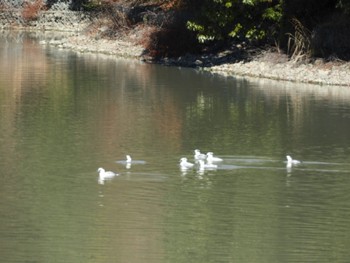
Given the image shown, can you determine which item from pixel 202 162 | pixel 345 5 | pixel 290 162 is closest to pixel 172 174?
pixel 202 162

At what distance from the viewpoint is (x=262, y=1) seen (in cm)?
4250

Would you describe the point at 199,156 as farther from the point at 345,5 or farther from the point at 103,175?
the point at 345,5

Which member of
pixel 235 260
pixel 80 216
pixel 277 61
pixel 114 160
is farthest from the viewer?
pixel 277 61

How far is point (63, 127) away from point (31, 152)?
3.90 meters

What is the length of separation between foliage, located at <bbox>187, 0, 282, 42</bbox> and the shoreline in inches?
40.8

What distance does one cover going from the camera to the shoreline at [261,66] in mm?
39094

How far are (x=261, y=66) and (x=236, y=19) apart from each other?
8.97ft

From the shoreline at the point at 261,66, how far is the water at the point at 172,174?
1166 mm

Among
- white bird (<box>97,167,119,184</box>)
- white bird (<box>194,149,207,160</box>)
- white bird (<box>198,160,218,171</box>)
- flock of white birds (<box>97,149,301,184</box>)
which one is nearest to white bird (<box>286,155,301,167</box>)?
flock of white birds (<box>97,149,301,184</box>)

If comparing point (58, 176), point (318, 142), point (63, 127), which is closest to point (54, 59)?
point (63, 127)

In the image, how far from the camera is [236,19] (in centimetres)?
4350

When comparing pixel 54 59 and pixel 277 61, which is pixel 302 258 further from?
pixel 54 59

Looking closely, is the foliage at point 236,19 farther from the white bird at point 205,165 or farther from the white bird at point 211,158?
the white bird at point 205,165

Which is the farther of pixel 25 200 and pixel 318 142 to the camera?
pixel 318 142
